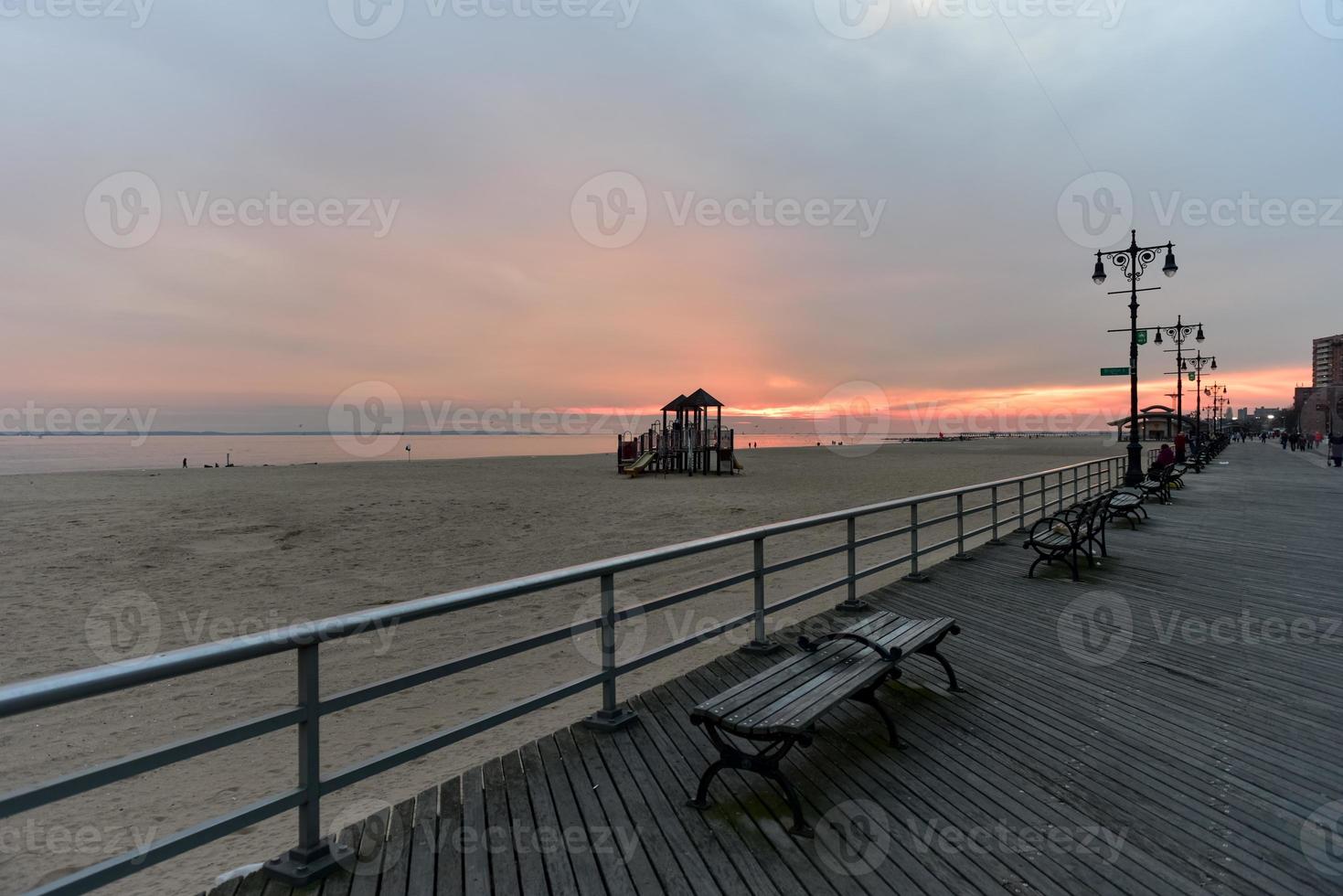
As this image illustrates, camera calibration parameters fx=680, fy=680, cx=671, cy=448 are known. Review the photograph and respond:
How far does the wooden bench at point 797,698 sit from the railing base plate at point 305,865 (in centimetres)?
150

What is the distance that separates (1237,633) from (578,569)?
5.78m

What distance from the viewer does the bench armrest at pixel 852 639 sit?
3.76 m

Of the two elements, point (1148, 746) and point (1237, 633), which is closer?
point (1148, 746)

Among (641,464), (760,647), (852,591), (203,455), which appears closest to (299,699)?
(760,647)

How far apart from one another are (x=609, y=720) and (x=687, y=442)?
107 ft

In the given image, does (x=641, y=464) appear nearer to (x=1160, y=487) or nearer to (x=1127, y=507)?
(x=1160, y=487)

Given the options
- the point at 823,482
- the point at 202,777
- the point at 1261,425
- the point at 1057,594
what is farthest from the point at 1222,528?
the point at 1261,425

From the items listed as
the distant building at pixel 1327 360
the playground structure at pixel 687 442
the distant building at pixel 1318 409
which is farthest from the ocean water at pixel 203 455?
the distant building at pixel 1327 360

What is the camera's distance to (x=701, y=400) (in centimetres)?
3656

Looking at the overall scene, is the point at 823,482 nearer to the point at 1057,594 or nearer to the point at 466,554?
the point at 466,554

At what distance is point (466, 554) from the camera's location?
13406 mm

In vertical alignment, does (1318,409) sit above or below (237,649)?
above

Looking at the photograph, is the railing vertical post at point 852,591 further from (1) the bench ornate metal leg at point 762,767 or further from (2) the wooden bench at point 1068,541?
(1) the bench ornate metal leg at point 762,767

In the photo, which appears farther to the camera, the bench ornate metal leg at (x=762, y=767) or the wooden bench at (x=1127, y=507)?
the wooden bench at (x=1127, y=507)
